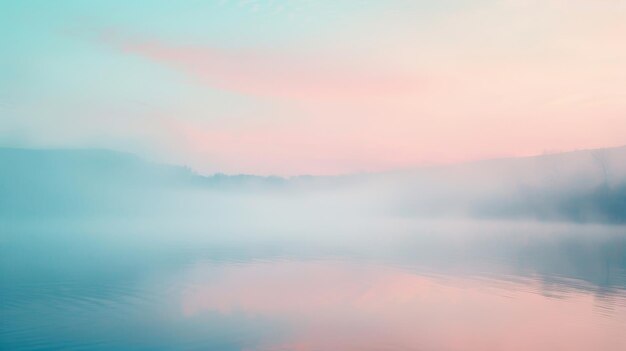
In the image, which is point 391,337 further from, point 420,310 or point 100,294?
point 100,294

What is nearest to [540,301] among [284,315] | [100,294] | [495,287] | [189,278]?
[495,287]

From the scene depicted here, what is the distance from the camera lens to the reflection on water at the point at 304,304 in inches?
711

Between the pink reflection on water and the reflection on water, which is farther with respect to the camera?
the pink reflection on water

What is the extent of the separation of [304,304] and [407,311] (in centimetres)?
494

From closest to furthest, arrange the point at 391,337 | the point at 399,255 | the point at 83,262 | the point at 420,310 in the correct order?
the point at 391,337 < the point at 420,310 < the point at 83,262 < the point at 399,255

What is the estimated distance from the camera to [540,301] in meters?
26.7

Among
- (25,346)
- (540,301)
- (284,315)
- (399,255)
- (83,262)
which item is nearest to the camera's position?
(25,346)

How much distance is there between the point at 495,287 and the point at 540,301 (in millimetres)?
4685

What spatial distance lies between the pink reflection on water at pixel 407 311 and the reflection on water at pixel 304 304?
0.19ft

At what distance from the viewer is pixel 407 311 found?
23.9 m

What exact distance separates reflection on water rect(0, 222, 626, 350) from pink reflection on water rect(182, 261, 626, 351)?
58 millimetres

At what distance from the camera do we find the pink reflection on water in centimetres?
1850

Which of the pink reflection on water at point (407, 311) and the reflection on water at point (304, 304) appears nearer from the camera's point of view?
the reflection on water at point (304, 304)

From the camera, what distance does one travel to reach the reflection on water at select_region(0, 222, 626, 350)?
18.1 m
